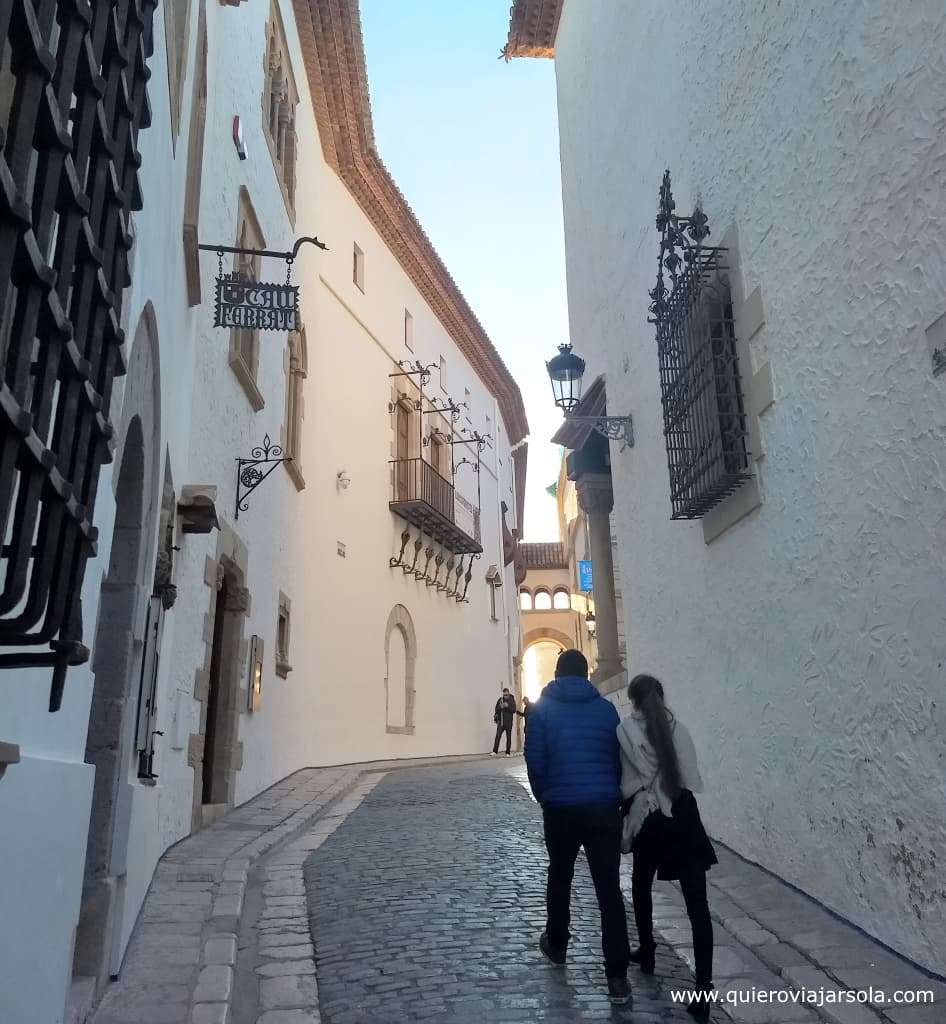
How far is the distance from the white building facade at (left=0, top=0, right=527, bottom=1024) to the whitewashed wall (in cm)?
331

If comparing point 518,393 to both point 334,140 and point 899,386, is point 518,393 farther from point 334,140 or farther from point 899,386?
point 899,386

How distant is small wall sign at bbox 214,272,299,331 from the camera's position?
8391 mm

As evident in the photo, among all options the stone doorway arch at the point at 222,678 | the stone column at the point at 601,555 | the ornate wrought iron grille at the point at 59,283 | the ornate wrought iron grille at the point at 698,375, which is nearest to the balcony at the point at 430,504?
the stone column at the point at 601,555

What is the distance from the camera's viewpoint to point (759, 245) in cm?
603

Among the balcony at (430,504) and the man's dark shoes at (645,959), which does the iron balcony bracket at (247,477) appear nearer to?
the man's dark shoes at (645,959)

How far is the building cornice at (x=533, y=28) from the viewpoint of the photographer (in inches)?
500

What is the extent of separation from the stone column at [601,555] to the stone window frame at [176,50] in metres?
6.44

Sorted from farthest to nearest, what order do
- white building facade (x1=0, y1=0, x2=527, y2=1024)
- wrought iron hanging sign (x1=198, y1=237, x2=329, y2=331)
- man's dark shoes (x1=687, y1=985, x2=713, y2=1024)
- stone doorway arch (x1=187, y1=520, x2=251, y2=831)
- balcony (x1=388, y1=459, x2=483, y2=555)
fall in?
1. balcony (x1=388, y1=459, x2=483, y2=555)
2. stone doorway arch (x1=187, y1=520, x2=251, y2=831)
3. wrought iron hanging sign (x1=198, y1=237, x2=329, y2=331)
4. white building facade (x1=0, y1=0, x2=527, y2=1024)
5. man's dark shoes (x1=687, y1=985, x2=713, y2=1024)

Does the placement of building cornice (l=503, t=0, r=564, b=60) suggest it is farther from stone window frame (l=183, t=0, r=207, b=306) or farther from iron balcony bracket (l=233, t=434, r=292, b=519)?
iron balcony bracket (l=233, t=434, r=292, b=519)

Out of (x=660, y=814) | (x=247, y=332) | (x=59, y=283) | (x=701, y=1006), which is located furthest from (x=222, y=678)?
(x=59, y=283)

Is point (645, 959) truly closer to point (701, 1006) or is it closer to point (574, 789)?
point (701, 1006)

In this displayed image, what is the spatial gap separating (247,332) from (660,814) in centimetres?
787

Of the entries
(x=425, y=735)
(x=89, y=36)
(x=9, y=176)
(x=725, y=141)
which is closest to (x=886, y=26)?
(x=725, y=141)

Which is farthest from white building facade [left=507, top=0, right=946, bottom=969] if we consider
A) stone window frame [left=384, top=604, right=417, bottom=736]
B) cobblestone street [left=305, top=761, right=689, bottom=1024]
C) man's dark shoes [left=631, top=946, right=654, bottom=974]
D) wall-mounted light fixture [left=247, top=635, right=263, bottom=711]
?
stone window frame [left=384, top=604, right=417, bottom=736]
